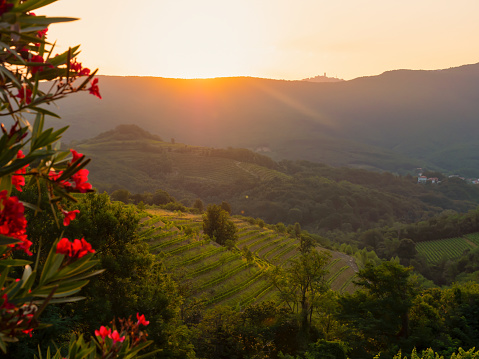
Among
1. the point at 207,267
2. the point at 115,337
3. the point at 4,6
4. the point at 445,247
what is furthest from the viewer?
the point at 445,247

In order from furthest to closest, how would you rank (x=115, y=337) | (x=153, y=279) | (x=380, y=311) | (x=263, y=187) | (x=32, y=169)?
1. (x=263, y=187)
2. (x=380, y=311)
3. (x=153, y=279)
4. (x=115, y=337)
5. (x=32, y=169)

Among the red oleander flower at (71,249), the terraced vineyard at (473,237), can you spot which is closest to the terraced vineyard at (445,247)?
the terraced vineyard at (473,237)

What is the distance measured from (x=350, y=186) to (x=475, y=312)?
142m

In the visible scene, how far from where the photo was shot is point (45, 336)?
11.5 meters

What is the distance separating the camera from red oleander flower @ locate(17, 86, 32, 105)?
2213 mm

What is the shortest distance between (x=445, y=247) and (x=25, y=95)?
105 meters

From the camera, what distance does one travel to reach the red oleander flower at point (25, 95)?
2.21 m

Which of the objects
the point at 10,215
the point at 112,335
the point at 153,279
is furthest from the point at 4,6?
the point at 153,279

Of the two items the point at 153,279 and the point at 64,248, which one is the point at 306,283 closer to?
the point at 153,279

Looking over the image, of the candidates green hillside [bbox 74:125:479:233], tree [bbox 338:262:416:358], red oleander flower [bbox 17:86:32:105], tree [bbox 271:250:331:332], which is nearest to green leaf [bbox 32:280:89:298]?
red oleander flower [bbox 17:86:32:105]

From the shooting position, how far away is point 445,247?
3546 inches

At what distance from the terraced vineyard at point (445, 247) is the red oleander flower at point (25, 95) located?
9402cm

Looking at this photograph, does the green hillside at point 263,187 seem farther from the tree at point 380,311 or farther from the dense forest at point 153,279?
the tree at point 380,311

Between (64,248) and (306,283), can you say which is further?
(306,283)
